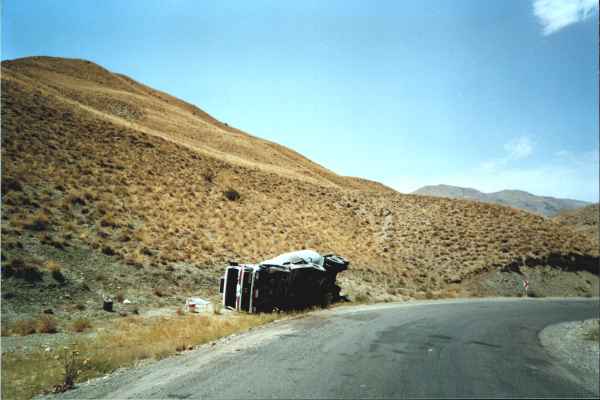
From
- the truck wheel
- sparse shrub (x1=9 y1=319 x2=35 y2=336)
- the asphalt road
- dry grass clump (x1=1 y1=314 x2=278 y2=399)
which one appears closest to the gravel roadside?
the asphalt road

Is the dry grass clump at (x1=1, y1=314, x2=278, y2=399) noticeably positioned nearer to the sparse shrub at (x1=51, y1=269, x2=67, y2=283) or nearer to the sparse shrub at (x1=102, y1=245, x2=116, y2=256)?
the sparse shrub at (x1=51, y1=269, x2=67, y2=283)

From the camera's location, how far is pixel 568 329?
1257cm

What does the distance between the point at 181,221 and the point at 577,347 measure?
23682 millimetres

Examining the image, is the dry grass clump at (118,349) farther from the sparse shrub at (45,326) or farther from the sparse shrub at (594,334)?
the sparse shrub at (594,334)

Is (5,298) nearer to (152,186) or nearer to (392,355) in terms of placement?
(392,355)

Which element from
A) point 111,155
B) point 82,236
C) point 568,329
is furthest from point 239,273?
point 111,155

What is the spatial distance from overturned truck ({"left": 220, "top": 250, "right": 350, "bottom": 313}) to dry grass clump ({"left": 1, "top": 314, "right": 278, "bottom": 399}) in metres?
1.88

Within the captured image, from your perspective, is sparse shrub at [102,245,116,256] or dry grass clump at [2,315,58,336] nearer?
dry grass clump at [2,315,58,336]

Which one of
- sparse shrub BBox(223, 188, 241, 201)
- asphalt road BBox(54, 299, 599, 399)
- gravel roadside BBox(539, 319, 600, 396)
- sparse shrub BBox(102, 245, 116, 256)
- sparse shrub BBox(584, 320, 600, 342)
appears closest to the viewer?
asphalt road BBox(54, 299, 599, 399)

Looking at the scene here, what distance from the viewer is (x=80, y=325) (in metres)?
11.6

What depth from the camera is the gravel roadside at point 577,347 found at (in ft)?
23.6

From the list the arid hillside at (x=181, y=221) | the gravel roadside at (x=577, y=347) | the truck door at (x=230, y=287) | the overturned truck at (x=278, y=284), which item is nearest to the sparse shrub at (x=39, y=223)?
the arid hillside at (x=181, y=221)

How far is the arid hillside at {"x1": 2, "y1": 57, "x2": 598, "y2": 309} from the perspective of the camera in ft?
57.1

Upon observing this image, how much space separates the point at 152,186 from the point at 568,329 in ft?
94.4
